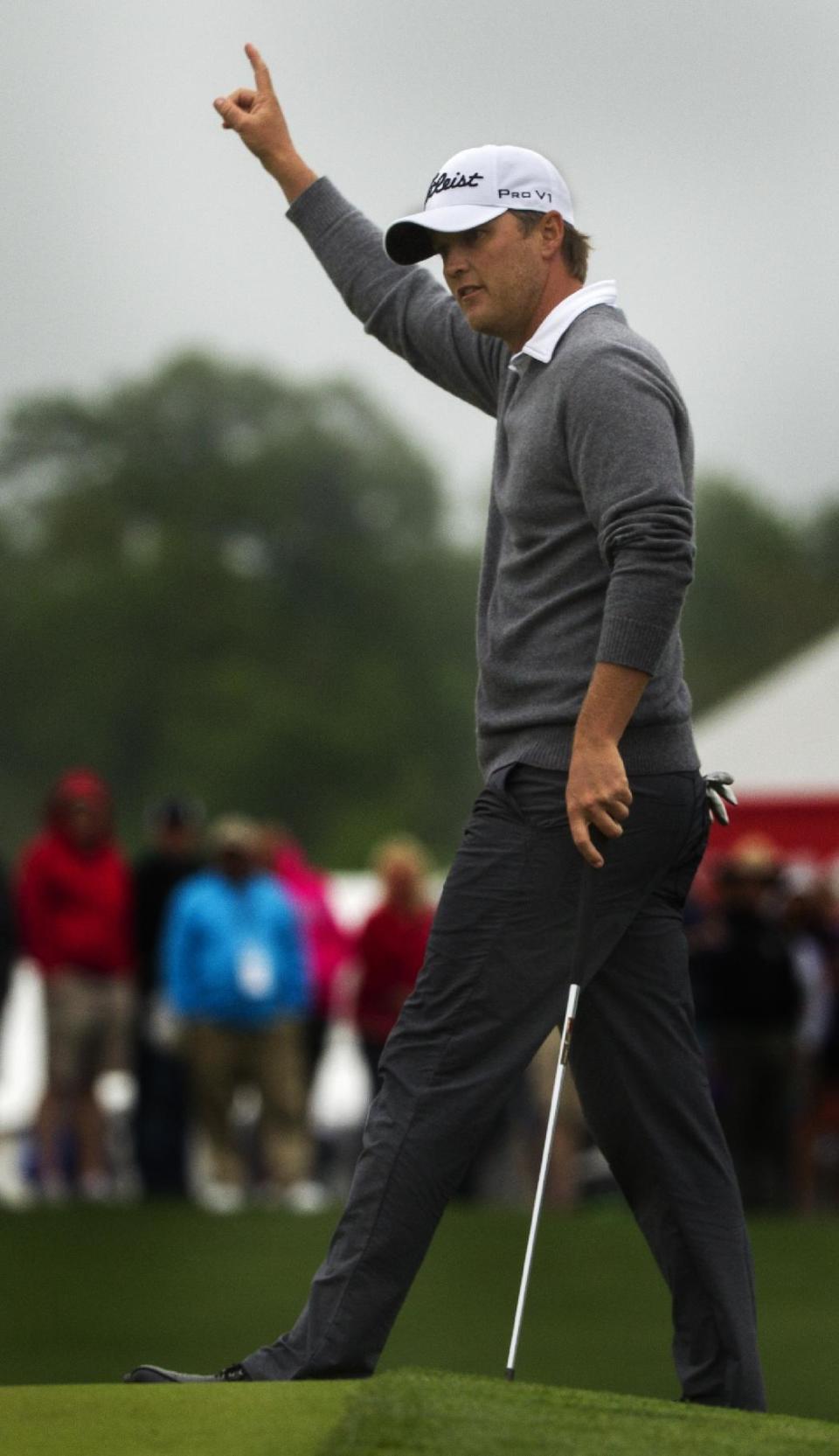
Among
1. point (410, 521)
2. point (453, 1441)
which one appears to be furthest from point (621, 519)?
point (410, 521)

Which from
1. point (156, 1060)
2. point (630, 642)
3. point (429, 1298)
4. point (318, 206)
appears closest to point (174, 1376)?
point (630, 642)

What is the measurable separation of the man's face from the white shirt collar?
5 centimetres

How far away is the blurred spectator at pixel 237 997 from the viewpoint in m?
12.9

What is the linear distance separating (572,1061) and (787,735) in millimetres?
14917

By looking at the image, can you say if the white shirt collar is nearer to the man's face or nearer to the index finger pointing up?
the man's face

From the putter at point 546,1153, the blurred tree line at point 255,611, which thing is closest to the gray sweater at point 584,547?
the putter at point 546,1153

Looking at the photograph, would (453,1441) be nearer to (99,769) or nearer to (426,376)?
(426,376)

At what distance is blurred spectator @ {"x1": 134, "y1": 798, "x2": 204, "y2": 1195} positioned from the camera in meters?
13.3

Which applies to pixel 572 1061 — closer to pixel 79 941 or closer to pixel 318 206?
pixel 318 206

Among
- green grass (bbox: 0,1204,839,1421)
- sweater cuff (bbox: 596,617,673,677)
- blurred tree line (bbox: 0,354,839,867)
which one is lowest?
green grass (bbox: 0,1204,839,1421)

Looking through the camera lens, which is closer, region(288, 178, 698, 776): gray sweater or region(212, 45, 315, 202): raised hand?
region(288, 178, 698, 776): gray sweater

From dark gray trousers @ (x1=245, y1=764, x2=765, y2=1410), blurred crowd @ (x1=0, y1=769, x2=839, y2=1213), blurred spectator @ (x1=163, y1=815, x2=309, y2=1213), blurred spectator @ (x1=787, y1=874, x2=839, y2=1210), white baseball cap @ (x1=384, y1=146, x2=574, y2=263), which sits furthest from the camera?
blurred spectator @ (x1=787, y1=874, x2=839, y2=1210)

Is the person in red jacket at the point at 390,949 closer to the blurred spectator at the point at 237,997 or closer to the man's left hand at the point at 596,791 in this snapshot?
the blurred spectator at the point at 237,997

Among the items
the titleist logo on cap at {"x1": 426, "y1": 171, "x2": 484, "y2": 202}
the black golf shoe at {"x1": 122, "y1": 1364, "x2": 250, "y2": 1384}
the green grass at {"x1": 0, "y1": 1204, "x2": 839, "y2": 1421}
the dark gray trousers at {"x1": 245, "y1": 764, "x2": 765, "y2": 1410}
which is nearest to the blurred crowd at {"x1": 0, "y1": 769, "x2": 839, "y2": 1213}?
the green grass at {"x1": 0, "y1": 1204, "x2": 839, "y2": 1421}
